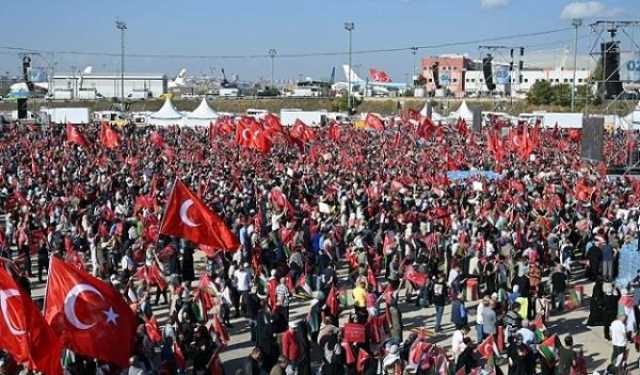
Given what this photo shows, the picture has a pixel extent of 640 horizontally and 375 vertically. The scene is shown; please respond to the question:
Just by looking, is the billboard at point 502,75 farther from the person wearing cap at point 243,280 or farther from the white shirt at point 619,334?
the white shirt at point 619,334

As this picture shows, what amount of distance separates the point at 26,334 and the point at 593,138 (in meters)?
21.5

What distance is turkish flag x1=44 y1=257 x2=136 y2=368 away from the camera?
7.32 meters

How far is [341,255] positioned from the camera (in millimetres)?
15555

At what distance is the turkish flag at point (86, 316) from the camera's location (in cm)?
732

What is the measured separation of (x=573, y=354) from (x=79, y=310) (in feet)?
17.1

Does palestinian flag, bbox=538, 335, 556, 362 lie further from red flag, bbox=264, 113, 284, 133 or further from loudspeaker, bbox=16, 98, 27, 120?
loudspeaker, bbox=16, 98, 27, 120

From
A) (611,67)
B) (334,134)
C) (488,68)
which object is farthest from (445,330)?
(488,68)

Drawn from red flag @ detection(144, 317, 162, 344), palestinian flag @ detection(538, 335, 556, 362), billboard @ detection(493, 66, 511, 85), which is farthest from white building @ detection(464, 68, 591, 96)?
red flag @ detection(144, 317, 162, 344)

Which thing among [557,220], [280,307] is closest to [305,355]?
[280,307]

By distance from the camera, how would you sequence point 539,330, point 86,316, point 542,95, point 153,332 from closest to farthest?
point 86,316 → point 153,332 → point 539,330 → point 542,95

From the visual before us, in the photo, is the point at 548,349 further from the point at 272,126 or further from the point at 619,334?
→ the point at 272,126

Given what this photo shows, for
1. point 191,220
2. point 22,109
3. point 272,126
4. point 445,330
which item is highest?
point 22,109

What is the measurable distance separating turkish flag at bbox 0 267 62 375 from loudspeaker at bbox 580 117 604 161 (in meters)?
21.0

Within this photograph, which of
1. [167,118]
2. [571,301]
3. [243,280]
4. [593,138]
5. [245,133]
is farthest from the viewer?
[167,118]
